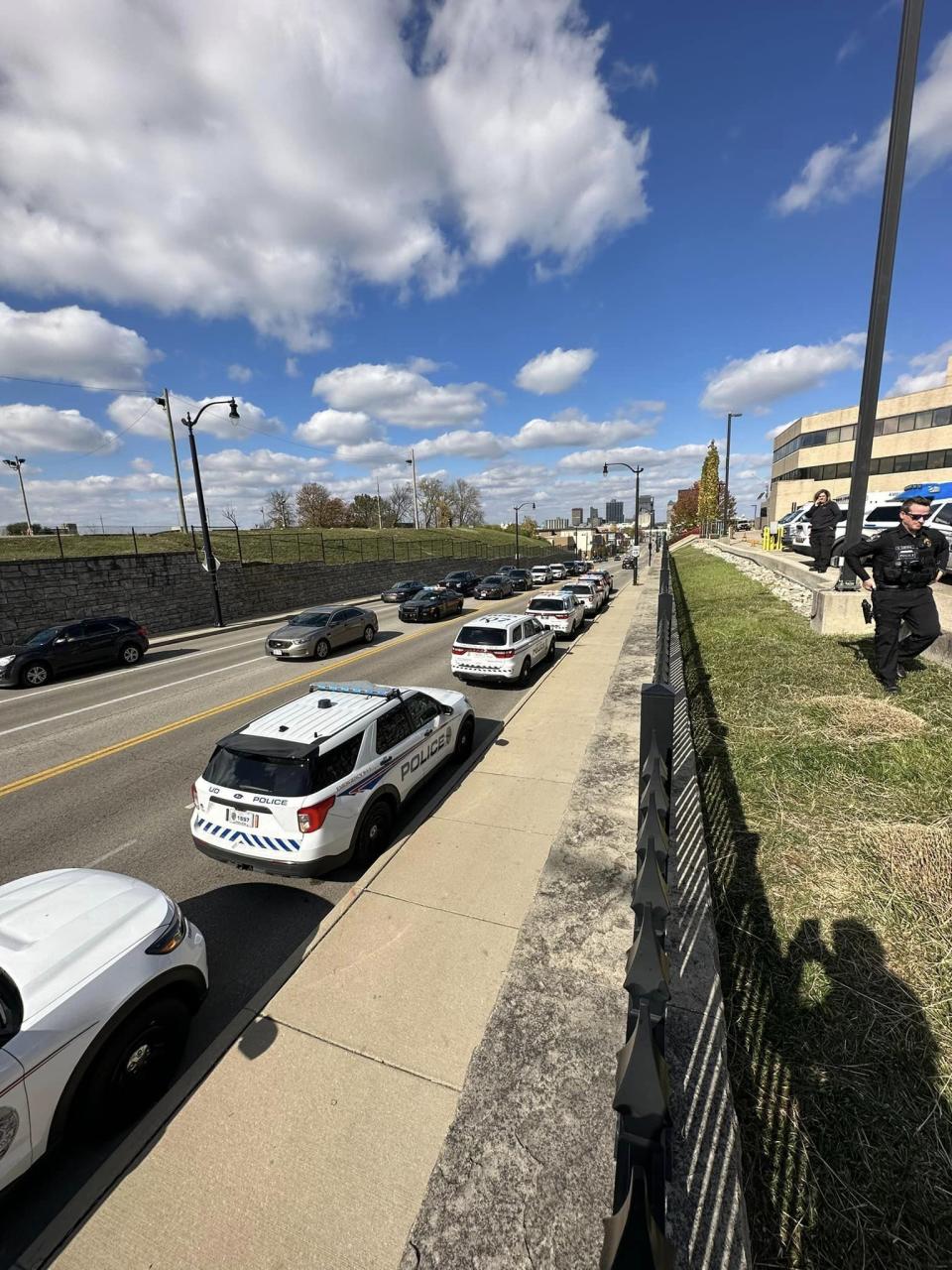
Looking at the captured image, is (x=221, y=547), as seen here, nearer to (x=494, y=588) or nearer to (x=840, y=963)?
(x=494, y=588)

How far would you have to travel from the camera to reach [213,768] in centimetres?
555

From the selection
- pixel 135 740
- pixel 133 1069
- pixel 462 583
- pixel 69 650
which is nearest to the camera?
pixel 133 1069

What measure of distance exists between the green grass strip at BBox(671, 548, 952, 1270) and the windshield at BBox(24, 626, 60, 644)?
58.5 ft

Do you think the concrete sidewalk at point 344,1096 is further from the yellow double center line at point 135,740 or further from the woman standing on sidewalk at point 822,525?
the woman standing on sidewalk at point 822,525

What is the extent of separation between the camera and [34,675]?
15.0 metres

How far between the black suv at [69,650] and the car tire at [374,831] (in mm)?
14298

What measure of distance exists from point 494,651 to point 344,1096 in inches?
381

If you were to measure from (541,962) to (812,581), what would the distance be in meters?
→ 14.1

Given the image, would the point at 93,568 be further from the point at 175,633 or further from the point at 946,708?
the point at 946,708

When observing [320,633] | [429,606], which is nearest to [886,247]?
[320,633]

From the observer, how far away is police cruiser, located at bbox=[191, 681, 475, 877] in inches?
203

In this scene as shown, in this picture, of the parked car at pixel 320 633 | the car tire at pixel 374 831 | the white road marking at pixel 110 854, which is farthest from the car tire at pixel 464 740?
the parked car at pixel 320 633

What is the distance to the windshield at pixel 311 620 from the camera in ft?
58.9

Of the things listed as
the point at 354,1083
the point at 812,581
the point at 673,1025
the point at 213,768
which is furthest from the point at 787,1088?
the point at 812,581
